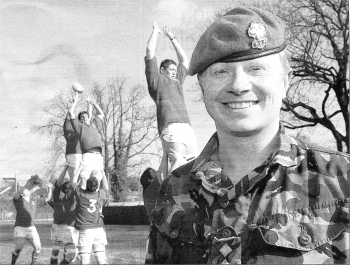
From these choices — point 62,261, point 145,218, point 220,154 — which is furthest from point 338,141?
point 62,261

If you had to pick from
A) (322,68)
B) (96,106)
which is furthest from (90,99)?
(322,68)

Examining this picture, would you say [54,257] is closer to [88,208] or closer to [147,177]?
[88,208]

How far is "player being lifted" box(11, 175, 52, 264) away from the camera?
162 centimetres

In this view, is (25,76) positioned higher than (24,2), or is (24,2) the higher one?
(24,2)

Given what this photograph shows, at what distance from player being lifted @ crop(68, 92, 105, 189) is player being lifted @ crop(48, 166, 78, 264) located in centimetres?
9

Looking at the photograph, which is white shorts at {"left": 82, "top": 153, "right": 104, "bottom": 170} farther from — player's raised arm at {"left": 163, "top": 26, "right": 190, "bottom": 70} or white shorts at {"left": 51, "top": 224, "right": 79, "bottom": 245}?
player's raised arm at {"left": 163, "top": 26, "right": 190, "bottom": 70}

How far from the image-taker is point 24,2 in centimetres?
158

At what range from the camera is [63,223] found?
168 centimetres

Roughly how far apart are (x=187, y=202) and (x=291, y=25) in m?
0.79

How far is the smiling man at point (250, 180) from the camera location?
0.82 meters

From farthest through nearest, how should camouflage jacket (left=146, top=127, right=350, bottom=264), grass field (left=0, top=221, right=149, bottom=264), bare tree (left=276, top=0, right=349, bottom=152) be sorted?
grass field (left=0, top=221, right=149, bottom=264) → bare tree (left=276, top=0, right=349, bottom=152) → camouflage jacket (left=146, top=127, right=350, bottom=264)

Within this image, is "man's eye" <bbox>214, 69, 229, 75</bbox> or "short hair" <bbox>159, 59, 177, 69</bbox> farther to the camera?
"short hair" <bbox>159, 59, 177, 69</bbox>

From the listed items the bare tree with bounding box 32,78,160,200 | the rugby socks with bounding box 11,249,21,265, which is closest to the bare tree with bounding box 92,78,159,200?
the bare tree with bounding box 32,78,160,200

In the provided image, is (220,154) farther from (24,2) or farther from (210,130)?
(24,2)
